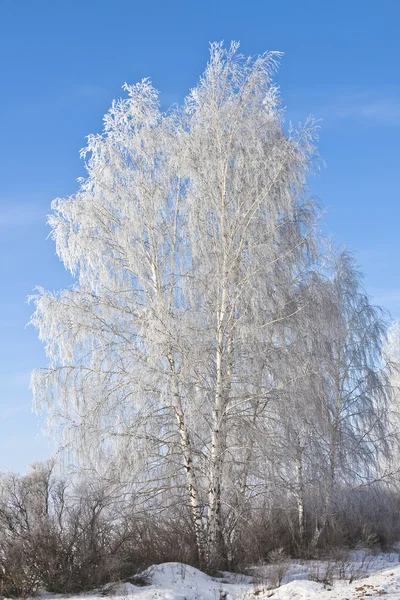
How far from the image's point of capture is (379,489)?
53.4 ft

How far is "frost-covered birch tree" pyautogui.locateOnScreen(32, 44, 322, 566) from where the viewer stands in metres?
12.5

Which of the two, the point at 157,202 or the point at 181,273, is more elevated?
the point at 157,202

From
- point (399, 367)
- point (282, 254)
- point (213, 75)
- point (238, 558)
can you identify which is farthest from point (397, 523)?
point (213, 75)

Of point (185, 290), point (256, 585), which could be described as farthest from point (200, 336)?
point (256, 585)

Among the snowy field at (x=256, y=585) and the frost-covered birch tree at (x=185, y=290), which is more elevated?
the frost-covered birch tree at (x=185, y=290)

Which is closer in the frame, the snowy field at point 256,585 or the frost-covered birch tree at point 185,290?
the snowy field at point 256,585

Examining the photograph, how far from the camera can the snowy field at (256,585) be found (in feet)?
31.0

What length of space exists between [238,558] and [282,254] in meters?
5.88

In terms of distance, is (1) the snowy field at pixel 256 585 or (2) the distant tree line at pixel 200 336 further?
(2) the distant tree line at pixel 200 336

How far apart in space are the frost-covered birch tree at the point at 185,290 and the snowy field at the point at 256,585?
1.07 m

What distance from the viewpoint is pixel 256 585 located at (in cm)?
1045

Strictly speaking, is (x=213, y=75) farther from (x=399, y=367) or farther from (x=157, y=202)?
(x=399, y=367)

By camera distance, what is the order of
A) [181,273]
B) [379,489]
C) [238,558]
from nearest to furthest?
[238,558] < [181,273] < [379,489]

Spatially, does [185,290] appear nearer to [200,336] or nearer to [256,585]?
[200,336]
